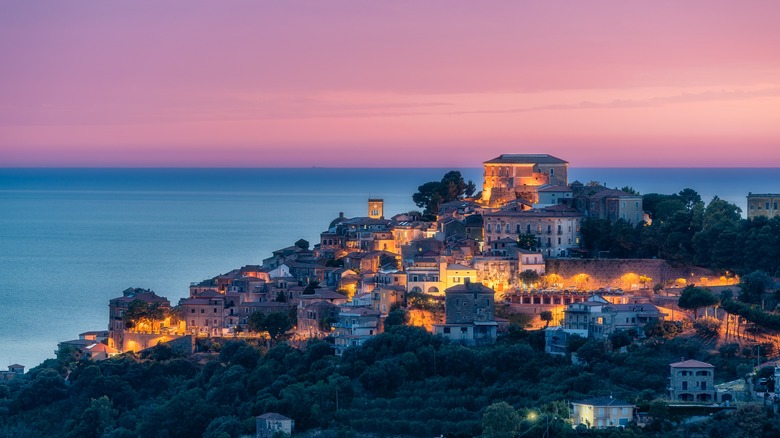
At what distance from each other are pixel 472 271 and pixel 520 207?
463 centimetres

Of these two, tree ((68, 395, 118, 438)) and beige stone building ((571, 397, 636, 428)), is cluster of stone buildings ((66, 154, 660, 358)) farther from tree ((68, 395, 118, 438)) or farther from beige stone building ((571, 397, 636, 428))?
beige stone building ((571, 397, 636, 428))

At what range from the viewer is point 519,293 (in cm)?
3450

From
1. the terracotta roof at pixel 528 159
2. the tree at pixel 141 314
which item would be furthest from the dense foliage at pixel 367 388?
the terracotta roof at pixel 528 159

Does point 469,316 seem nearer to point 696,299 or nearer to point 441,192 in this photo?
point 696,299

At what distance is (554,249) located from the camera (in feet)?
122

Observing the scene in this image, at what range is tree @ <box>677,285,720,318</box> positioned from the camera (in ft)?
102

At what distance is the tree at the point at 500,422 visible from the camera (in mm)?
26312

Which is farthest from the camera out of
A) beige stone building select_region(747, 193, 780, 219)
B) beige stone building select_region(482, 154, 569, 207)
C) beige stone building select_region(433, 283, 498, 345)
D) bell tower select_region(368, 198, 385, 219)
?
bell tower select_region(368, 198, 385, 219)

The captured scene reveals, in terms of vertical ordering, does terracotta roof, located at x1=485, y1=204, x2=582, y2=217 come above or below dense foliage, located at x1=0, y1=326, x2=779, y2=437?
above

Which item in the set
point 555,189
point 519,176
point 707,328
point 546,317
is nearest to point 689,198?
point 519,176

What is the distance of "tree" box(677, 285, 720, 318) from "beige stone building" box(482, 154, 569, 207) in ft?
33.7

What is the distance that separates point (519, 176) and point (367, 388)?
1315cm

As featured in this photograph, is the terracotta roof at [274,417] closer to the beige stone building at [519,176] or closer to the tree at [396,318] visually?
the tree at [396,318]

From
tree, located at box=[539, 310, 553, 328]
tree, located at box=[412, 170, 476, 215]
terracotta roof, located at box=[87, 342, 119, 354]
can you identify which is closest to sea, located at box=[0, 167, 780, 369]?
terracotta roof, located at box=[87, 342, 119, 354]
